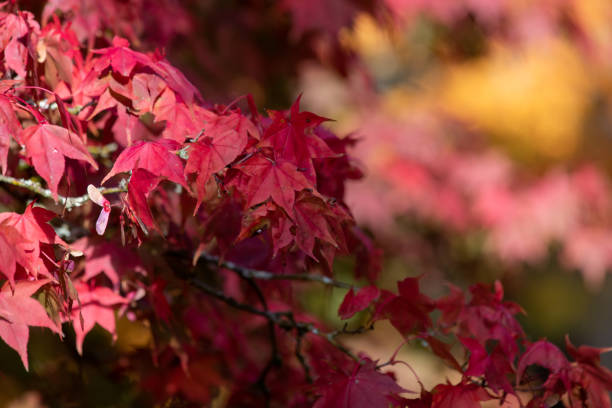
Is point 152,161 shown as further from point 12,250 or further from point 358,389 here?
point 358,389

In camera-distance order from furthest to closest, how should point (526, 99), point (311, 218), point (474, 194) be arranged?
point (526, 99), point (474, 194), point (311, 218)

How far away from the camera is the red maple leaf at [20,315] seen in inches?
34.5

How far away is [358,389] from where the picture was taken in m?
1.05

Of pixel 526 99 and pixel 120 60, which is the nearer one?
pixel 120 60

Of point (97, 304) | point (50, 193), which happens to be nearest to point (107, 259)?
point (97, 304)

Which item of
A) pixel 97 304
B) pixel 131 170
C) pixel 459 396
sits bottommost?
pixel 97 304

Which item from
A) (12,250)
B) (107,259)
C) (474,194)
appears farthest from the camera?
(474,194)

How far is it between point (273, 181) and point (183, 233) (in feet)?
1.42

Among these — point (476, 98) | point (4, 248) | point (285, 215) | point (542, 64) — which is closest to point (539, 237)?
point (476, 98)

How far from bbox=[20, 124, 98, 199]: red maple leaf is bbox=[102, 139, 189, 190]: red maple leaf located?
38 millimetres

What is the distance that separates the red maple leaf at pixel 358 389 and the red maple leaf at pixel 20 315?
0.43m

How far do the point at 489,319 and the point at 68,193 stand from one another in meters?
0.76

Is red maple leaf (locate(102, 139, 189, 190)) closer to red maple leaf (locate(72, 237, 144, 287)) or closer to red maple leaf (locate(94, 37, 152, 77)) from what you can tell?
red maple leaf (locate(94, 37, 152, 77))

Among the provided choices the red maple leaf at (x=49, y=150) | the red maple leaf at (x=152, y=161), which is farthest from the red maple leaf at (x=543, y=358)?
the red maple leaf at (x=49, y=150)
